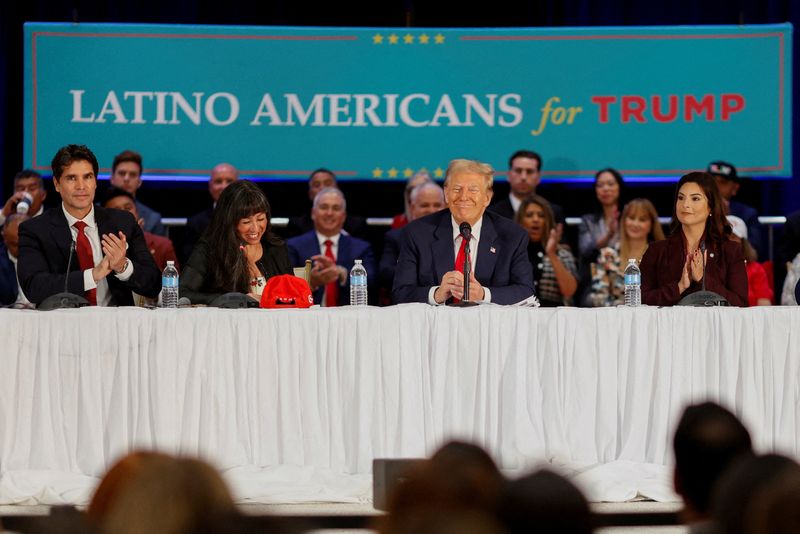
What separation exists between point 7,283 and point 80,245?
5.55ft

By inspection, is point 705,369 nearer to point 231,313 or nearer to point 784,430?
point 784,430

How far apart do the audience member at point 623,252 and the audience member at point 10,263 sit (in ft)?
9.96

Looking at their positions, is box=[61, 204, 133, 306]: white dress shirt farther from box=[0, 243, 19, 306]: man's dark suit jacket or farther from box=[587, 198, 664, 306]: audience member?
box=[587, 198, 664, 306]: audience member

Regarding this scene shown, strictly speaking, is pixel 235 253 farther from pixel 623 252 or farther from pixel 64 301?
pixel 623 252

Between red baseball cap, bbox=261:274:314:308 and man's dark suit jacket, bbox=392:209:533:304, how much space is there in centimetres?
55

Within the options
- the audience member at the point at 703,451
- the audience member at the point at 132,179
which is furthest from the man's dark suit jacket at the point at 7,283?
the audience member at the point at 703,451

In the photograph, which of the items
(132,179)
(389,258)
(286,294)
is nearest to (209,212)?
(132,179)

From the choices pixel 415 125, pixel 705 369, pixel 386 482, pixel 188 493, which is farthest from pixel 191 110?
pixel 188 493

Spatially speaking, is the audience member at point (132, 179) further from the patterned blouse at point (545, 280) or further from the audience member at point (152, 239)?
the patterned blouse at point (545, 280)

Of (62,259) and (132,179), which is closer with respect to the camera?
(62,259)

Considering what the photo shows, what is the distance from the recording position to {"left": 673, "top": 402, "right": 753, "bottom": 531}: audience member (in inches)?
79.1

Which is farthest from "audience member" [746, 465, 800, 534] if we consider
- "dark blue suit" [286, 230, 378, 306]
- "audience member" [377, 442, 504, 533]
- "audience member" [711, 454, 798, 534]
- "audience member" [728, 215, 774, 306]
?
"dark blue suit" [286, 230, 378, 306]

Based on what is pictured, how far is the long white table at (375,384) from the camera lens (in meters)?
4.59

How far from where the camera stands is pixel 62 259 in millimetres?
5309
